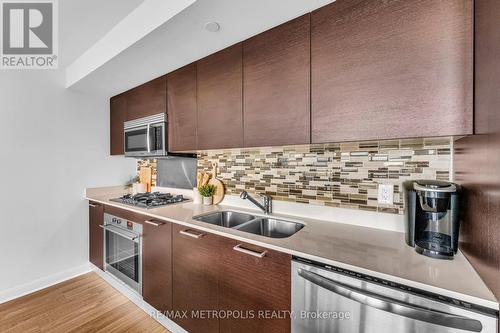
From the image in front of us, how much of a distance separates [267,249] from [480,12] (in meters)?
1.29

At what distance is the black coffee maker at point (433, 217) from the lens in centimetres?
96

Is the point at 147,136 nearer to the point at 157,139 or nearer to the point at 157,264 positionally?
the point at 157,139

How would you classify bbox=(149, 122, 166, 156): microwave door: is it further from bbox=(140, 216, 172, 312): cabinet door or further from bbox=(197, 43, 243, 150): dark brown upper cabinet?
bbox=(140, 216, 172, 312): cabinet door

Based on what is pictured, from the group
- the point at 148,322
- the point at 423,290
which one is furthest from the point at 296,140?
the point at 148,322

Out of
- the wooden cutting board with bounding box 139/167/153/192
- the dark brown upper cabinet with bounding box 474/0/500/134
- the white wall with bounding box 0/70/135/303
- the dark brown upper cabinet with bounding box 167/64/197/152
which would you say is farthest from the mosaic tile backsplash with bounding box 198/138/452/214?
the white wall with bounding box 0/70/135/303

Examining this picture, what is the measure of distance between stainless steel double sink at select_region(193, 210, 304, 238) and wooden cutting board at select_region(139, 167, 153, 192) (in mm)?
1406

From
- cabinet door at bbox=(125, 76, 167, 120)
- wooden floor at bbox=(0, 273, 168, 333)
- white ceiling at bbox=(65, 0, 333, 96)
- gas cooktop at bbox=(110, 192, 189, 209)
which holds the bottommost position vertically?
wooden floor at bbox=(0, 273, 168, 333)

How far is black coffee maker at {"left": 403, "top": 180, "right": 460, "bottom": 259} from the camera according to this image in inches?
37.6

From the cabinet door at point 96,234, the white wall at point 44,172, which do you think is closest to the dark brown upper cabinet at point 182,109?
the cabinet door at point 96,234

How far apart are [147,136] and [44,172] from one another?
1.19 meters

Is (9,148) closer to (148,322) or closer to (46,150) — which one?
(46,150)

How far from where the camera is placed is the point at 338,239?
1.21 metres

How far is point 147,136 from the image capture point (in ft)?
7.12

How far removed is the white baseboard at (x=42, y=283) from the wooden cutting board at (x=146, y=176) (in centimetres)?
112
